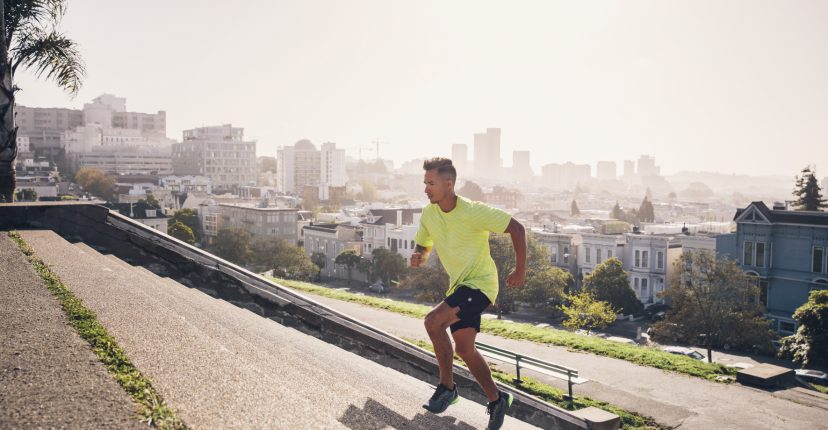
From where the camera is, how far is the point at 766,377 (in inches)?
456

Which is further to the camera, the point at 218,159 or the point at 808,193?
the point at 218,159

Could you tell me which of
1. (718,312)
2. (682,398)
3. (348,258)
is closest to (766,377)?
(682,398)

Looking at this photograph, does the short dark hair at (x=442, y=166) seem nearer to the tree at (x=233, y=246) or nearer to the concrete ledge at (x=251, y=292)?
the concrete ledge at (x=251, y=292)

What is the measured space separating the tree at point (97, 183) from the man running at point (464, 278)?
111 metres

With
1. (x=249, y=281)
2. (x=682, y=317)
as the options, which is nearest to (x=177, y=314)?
(x=249, y=281)

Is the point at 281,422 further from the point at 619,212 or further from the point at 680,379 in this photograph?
the point at 619,212

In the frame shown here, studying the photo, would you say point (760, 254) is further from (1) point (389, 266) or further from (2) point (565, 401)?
(2) point (565, 401)

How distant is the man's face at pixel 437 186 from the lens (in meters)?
5.47

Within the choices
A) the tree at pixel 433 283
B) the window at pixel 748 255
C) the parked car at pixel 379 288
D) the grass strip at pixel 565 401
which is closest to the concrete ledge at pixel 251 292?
the grass strip at pixel 565 401

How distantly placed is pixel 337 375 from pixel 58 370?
7.59 feet

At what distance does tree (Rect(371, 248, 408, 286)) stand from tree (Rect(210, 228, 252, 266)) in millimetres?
12500

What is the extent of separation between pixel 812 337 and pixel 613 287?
1862 cm

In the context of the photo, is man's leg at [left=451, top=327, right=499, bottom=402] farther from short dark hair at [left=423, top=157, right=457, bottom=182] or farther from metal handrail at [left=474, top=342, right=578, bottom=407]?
metal handrail at [left=474, top=342, right=578, bottom=407]

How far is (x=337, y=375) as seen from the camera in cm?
580
